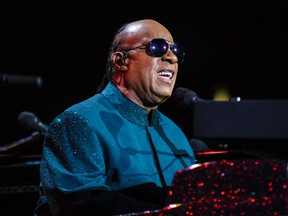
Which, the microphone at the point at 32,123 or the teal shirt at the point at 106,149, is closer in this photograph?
the teal shirt at the point at 106,149

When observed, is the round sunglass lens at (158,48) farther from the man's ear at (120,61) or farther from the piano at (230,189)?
the piano at (230,189)

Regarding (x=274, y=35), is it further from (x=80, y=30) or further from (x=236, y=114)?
(x=236, y=114)

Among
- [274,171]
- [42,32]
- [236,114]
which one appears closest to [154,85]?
[236,114]

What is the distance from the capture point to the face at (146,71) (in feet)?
8.42

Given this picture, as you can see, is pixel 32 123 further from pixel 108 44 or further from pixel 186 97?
pixel 108 44

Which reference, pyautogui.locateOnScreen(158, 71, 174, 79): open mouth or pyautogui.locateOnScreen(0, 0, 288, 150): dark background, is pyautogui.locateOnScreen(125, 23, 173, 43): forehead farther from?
pyautogui.locateOnScreen(0, 0, 288, 150): dark background

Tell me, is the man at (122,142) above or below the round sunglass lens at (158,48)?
below

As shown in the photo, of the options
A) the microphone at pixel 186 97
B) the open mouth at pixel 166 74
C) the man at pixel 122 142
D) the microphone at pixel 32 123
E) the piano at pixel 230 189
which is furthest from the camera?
the microphone at pixel 32 123

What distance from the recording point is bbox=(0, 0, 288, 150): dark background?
592cm

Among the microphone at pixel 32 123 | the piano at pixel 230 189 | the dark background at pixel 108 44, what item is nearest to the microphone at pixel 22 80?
the piano at pixel 230 189

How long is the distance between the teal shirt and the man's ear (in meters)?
0.12

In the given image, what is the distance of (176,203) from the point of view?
1.26 m

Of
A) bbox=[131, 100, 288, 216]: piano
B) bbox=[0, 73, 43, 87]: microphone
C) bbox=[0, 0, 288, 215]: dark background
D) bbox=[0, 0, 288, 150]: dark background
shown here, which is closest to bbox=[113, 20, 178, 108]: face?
bbox=[0, 73, 43, 87]: microphone

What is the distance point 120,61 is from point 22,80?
0.52m
